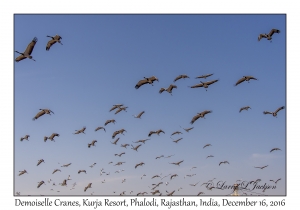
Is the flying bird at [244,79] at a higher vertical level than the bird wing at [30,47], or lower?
lower

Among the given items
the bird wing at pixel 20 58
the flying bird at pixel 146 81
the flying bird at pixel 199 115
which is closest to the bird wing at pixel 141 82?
the flying bird at pixel 146 81

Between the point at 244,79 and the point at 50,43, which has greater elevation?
the point at 50,43

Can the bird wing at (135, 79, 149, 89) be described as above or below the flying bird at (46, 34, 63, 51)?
below

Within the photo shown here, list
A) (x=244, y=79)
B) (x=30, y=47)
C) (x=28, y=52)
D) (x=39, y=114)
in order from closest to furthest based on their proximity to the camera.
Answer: (x=30, y=47), (x=28, y=52), (x=244, y=79), (x=39, y=114)

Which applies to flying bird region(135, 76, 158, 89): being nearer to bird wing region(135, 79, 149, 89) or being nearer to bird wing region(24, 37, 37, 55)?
bird wing region(135, 79, 149, 89)

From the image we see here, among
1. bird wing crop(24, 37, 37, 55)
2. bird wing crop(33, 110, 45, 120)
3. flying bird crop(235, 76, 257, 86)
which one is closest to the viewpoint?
bird wing crop(24, 37, 37, 55)

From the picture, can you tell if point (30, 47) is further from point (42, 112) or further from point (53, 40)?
point (42, 112)

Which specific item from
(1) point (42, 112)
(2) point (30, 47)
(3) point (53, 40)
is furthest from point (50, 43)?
(1) point (42, 112)

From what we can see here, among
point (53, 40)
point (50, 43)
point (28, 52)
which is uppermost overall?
point (53, 40)

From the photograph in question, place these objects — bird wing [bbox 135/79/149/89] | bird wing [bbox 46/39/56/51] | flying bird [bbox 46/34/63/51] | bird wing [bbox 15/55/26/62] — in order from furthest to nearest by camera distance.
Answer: bird wing [bbox 135/79/149/89]
bird wing [bbox 46/39/56/51]
flying bird [bbox 46/34/63/51]
bird wing [bbox 15/55/26/62]

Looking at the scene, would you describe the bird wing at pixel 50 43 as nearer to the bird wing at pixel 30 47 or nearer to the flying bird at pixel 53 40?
the flying bird at pixel 53 40

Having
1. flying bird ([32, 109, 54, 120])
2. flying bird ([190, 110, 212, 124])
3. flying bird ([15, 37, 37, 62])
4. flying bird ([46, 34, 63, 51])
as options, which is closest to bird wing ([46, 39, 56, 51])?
flying bird ([46, 34, 63, 51])
